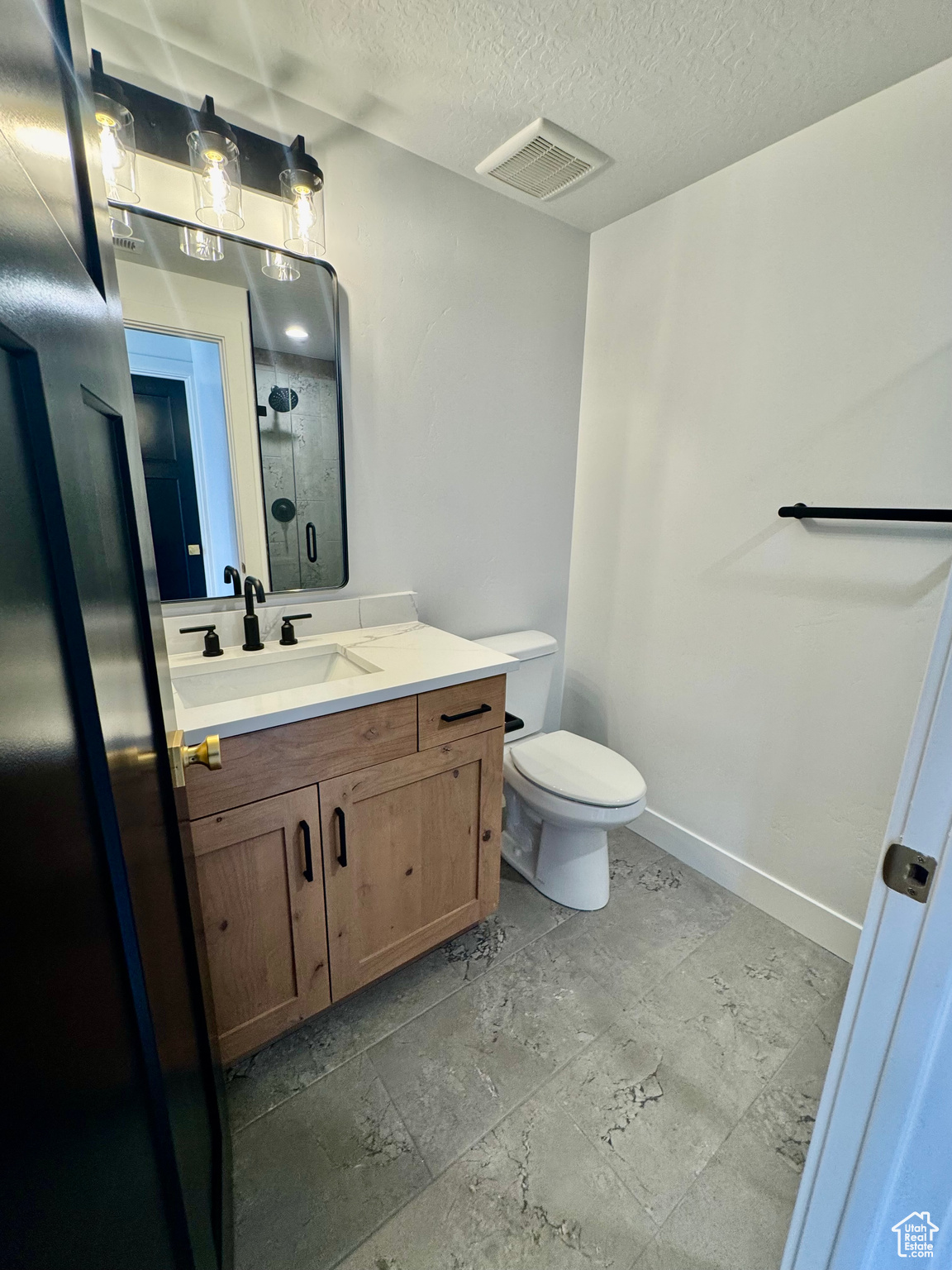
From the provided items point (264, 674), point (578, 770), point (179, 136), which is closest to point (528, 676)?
point (578, 770)

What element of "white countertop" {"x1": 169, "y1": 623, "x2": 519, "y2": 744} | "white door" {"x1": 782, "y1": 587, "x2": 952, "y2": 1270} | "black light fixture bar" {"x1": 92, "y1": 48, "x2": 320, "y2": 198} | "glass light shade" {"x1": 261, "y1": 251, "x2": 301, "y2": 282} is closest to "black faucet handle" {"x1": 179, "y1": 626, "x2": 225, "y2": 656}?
"white countertop" {"x1": 169, "y1": 623, "x2": 519, "y2": 744}

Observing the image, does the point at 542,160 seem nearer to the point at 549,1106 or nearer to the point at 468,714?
the point at 468,714

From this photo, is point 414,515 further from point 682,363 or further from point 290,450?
point 682,363

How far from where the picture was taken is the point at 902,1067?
0.61 m

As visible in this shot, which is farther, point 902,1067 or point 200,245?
point 200,245

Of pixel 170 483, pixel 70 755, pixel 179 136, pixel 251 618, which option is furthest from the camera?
pixel 251 618

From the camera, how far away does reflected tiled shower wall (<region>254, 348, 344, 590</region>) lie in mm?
1464

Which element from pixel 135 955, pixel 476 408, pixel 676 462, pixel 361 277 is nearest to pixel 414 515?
pixel 476 408

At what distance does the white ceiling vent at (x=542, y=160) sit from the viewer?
1451 mm

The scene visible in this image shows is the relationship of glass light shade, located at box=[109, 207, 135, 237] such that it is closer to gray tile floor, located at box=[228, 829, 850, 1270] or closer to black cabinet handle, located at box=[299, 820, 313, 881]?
black cabinet handle, located at box=[299, 820, 313, 881]

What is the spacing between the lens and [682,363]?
1.81 m

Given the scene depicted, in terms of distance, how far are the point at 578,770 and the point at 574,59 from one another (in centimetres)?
185

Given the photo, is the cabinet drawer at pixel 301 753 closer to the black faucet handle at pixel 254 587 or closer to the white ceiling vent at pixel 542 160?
the black faucet handle at pixel 254 587

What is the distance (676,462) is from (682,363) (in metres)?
0.32
